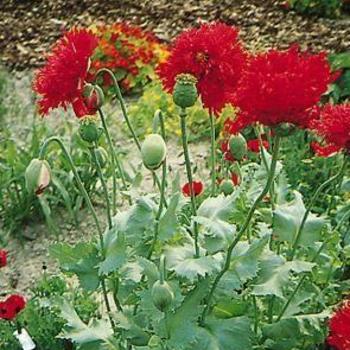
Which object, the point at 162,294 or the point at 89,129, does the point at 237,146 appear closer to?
the point at 89,129

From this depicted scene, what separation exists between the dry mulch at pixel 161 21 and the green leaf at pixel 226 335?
10.1ft

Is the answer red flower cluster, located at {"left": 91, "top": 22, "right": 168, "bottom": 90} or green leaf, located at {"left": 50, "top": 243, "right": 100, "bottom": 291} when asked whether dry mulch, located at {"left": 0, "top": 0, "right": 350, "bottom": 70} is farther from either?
green leaf, located at {"left": 50, "top": 243, "right": 100, "bottom": 291}

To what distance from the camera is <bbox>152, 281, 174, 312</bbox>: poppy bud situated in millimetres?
2041

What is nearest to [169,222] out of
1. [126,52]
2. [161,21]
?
[126,52]

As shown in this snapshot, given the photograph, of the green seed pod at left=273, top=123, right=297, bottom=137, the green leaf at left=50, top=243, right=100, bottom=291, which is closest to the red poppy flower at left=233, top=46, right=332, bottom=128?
the green seed pod at left=273, top=123, right=297, bottom=137

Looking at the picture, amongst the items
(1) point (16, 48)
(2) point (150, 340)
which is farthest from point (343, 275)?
(1) point (16, 48)

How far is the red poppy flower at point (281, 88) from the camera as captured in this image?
1.91 meters

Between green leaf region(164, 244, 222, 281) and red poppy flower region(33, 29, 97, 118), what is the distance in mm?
409

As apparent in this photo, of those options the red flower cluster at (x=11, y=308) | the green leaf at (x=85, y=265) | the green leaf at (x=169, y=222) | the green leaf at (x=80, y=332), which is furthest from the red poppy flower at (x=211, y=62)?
the red flower cluster at (x=11, y=308)

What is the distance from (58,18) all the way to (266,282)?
13.1 feet

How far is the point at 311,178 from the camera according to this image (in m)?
3.80

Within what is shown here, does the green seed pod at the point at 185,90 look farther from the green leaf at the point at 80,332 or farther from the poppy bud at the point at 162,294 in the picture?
the green leaf at the point at 80,332

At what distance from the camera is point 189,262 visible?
2.22 m

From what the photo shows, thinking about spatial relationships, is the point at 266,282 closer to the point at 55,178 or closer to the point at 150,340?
the point at 150,340
